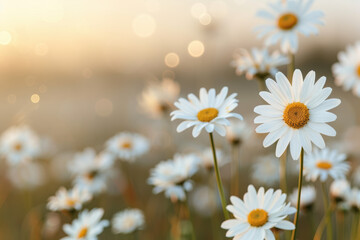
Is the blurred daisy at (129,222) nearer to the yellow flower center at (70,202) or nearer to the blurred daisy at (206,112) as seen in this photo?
the yellow flower center at (70,202)

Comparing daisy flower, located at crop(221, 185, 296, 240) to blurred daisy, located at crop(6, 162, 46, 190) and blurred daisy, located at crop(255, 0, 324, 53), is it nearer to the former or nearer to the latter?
blurred daisy, located at crop(255, 0, 324, 53)

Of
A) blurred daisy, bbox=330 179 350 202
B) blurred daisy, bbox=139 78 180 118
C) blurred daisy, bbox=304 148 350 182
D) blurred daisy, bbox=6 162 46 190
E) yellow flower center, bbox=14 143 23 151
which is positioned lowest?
blurred daisy, bbox=330 179 350 202

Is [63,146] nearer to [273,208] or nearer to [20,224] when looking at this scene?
[20,224]

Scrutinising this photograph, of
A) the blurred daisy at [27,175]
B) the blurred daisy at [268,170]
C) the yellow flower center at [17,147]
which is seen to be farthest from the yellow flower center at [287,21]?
the blurred daisy at [27,175]

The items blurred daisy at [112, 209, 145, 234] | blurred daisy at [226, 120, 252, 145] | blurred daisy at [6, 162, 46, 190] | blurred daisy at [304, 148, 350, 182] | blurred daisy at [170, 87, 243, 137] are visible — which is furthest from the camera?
blurred daisy at [6, 162, 46, 190]

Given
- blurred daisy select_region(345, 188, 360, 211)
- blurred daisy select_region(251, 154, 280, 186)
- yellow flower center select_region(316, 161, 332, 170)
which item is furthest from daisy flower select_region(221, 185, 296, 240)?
blurred daisy select_region(251, 154, 280, 186)

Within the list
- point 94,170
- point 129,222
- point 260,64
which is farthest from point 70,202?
point 260,64

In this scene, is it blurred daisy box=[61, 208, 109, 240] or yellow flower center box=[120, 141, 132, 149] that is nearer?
blurred daisy box=[61, 208, 109, 240]

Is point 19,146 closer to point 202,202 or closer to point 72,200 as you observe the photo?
point 72,200
